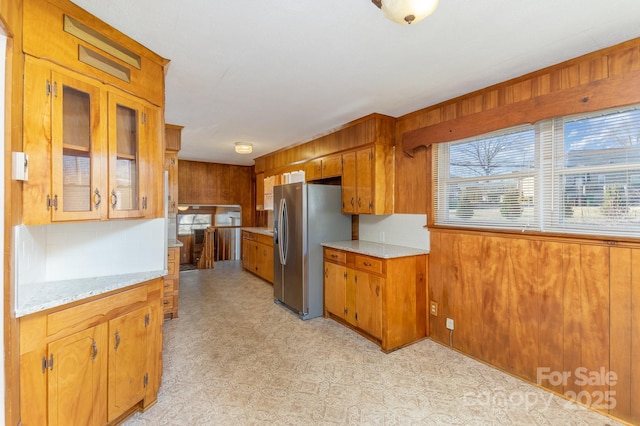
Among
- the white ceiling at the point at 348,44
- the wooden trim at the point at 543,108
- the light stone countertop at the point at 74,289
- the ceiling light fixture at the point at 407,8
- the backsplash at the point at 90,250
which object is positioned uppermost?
the white ceiling at the point at 348,44

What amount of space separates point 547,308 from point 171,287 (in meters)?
4.05

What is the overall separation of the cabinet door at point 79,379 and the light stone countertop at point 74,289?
0.69 feet

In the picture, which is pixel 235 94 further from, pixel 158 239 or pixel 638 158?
pixel 638 158

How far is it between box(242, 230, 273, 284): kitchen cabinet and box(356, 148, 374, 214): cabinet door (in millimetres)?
2243

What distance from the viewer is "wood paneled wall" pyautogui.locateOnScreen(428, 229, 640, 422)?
6.41 feet

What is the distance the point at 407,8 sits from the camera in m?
1.24

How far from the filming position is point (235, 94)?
2.82m

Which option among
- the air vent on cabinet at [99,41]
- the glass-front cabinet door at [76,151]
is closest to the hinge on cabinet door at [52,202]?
the glass-front cabinet door at [76,151]

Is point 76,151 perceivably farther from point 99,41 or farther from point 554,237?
point 554,237

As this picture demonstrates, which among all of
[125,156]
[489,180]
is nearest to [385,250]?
[489,180]

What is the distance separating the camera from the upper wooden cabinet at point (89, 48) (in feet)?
4.79

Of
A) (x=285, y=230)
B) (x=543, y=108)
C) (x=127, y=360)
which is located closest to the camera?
(x=127, y=360)

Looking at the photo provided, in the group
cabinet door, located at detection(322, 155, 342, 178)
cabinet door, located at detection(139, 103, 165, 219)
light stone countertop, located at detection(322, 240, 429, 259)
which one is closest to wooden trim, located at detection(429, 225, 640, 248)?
light stone countertop, located at detection(322, 240, 429, 259)

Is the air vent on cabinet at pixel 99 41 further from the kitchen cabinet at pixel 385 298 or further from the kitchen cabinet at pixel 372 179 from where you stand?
the kitchen cabinet at pixel 385 298
